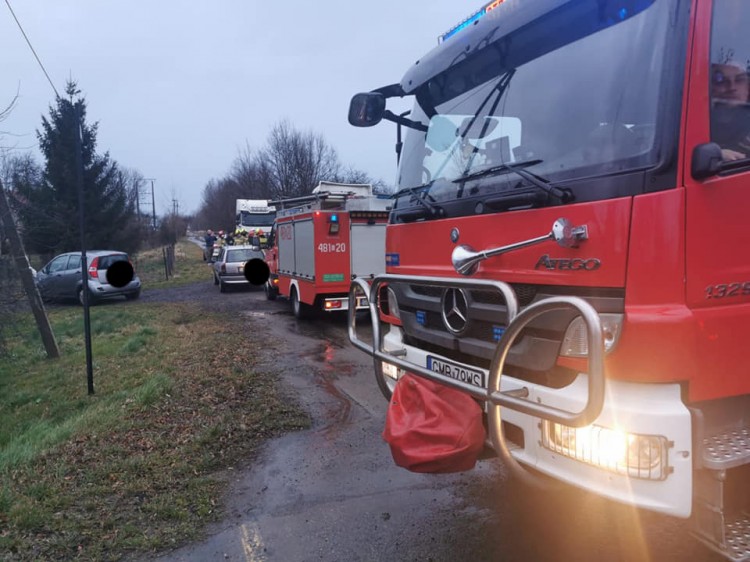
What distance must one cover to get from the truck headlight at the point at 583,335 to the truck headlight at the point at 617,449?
319mm

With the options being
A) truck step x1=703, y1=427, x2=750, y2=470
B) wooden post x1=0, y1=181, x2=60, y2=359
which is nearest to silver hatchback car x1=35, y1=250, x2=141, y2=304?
wooden post x1=0, y1=181, x2=60, y2=359

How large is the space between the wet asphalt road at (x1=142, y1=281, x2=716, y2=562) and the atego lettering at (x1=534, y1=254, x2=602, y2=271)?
1.12 meters

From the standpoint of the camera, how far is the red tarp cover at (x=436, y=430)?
2.84 m

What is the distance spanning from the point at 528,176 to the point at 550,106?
395 mm

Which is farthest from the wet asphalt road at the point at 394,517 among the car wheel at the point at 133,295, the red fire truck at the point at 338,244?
the car wheel at the point at 133,295

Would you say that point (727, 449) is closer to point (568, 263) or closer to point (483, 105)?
point (568, 263)

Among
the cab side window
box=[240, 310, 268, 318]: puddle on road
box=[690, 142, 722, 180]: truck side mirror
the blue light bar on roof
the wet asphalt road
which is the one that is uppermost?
the blue light bar on roof

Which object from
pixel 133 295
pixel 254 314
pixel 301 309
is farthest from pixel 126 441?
Result: pixel 133 295

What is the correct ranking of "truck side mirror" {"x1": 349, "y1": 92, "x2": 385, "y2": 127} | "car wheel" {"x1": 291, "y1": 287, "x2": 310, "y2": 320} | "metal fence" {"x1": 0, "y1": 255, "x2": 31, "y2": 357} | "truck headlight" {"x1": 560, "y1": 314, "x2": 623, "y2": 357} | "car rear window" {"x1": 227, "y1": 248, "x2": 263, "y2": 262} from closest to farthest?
"truck headlight" {"x1": 560, "y1": 314, "x2": 623, "y2": 357} < "truck side mirror" {"x1": 349, "y1": 92, "x2": 385, "y2": 127} < "metal fence" {"x1": 0, "y1": 255, "x2": 31, "y2": 357} < "car wheel" {"x1": 291, "y1": 287, "x2": 310, "y2": 320} < "car rear window" {"x1": 227, "y1": 248, "x2": 263, "y2": 262}

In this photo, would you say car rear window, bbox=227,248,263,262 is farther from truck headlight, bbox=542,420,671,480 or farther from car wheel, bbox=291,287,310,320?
truck headlight, bbox=542,420,671,480

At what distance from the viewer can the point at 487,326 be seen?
294cm

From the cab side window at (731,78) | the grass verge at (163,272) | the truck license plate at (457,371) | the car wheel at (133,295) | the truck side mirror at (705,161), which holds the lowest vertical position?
the car wheel at (133,295)

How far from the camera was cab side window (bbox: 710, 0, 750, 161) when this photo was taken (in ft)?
7.38

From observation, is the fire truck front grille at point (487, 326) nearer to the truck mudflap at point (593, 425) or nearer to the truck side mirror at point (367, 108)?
the truck mudflap at point (593, 425)
